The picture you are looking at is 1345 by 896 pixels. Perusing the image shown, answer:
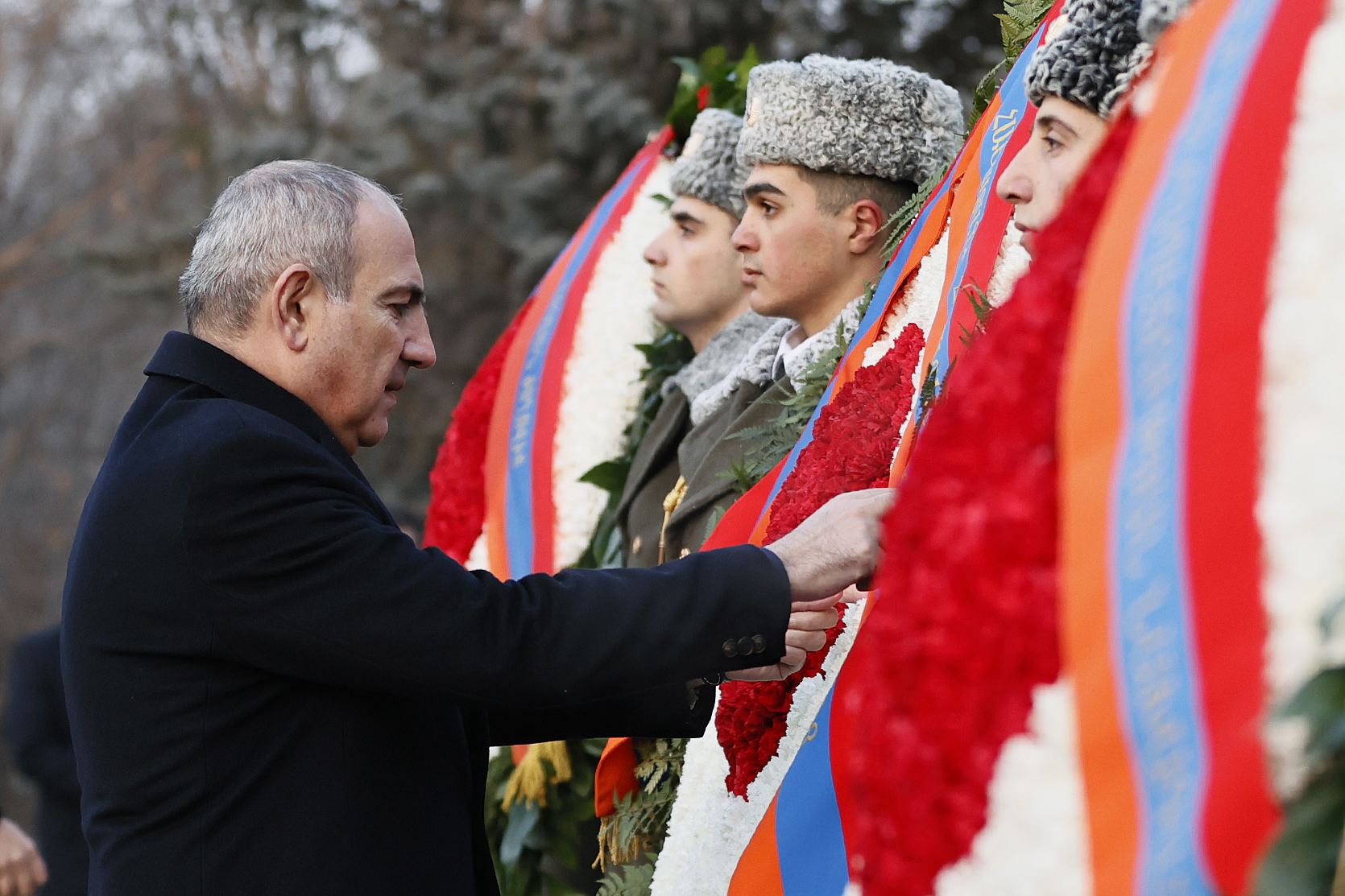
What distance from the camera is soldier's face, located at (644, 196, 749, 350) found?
159 inches

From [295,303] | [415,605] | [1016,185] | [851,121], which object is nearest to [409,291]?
[295,303]

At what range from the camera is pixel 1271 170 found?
1235mm

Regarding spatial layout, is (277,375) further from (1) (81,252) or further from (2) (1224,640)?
(1) (81,252)

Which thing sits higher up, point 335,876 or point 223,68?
point 223,68

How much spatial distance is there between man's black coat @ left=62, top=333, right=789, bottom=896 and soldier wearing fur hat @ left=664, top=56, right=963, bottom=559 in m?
1.21

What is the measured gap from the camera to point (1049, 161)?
2156 millimetres

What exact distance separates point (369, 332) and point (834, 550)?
88 centimetres

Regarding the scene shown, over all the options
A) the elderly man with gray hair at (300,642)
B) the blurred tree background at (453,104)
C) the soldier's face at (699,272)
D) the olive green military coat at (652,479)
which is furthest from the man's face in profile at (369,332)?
the blurred tree background at (453,104)

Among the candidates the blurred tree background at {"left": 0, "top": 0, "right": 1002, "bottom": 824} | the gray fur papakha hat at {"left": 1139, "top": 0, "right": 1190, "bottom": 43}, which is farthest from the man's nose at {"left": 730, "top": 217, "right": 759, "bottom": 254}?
the blurred tree background at {"left": 0, "top": 0, "right": 1002, "bottom": 824}

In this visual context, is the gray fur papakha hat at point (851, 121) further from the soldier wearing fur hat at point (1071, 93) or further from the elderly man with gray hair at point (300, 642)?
the elderly man with gray hair at point (300, 642)

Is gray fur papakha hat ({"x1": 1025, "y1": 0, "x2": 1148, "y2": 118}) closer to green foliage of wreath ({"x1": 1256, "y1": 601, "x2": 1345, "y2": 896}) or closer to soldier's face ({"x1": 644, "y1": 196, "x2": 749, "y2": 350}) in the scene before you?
green foliage of wreath ({"x1": 1256, "y1": 601, "x2": 1345, "y2": 896})

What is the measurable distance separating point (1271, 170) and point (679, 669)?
114 centimetres

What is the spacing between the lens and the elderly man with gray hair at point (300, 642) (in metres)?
2.00

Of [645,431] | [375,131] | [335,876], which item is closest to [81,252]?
[375,131]
